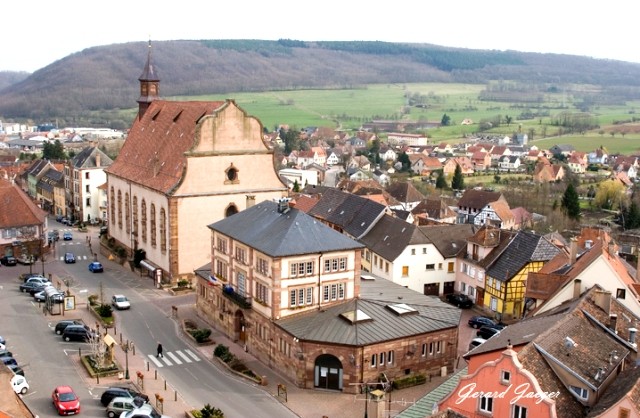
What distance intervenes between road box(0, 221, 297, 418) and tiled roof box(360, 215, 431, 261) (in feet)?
66.9

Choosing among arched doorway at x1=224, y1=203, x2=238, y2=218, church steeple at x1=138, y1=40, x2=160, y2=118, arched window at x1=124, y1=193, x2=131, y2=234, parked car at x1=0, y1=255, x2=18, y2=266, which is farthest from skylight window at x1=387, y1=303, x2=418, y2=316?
church steeple at x1=138, y1=40, x2=160, y2=118

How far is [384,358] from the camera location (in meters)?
47.1

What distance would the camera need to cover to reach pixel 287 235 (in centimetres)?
5047

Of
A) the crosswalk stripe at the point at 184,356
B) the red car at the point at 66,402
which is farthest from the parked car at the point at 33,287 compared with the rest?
the red car at the point at 66,402

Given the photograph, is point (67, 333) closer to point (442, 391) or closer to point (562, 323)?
point (442, 391)

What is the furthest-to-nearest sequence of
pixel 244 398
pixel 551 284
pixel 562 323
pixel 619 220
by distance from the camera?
pixel 619 220
pixel 551 284
pixel 244 398
pixel 562 323

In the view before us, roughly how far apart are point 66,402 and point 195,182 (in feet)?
109

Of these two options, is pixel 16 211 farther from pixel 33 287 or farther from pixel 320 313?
pixel 320 313

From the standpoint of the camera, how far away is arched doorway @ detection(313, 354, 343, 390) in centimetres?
4672

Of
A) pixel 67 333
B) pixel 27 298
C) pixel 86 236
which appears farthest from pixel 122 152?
pixel 67 333

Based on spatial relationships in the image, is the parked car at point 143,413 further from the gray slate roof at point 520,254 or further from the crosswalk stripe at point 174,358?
the gray slate roof at point 520,254

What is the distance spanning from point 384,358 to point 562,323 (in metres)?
12.4

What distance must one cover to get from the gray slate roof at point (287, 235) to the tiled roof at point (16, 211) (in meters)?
36.4

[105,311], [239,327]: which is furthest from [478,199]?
[105,311]
